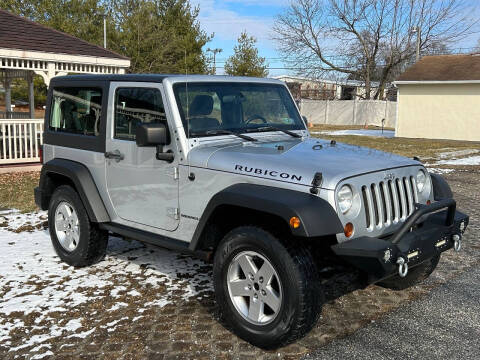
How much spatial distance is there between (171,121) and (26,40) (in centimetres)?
1005

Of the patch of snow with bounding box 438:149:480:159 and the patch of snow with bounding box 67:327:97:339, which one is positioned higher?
the patch of snow with bounding box 438:149:480:159

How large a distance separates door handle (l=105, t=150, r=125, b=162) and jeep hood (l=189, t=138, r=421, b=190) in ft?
2.97

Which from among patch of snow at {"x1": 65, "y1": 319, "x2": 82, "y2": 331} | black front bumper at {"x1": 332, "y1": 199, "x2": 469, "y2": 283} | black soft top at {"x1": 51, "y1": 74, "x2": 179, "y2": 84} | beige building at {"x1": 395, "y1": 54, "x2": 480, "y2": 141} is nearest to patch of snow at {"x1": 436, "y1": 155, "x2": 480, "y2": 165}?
beige building at {"x1": 395, "y1": 54, "x2": 480, "y2": 141}

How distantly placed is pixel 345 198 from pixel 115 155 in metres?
2.26

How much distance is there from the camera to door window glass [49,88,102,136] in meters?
4.89

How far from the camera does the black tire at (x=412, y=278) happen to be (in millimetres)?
4535

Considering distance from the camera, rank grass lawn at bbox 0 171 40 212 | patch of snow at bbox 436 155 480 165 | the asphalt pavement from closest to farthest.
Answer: the asphalt pavement
grass lawn at bbox 0 171 40 212
patch of snow at bbox 436 155 480 165

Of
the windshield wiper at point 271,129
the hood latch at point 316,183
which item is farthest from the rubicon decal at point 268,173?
the windshield wiper at point 271,129

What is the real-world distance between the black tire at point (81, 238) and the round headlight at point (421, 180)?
3080 millimetres

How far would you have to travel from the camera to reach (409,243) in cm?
337

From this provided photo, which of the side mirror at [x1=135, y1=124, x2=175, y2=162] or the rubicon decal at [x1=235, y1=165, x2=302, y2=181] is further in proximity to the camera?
the side mirror at [x1=135, y1=124, x2=175, y2=162]

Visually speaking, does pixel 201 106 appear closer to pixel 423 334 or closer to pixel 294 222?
pixel 294 222

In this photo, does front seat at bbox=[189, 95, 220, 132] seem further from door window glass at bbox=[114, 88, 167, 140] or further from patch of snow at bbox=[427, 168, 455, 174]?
patch of snow at bbox=[427, 168, 455, 174]

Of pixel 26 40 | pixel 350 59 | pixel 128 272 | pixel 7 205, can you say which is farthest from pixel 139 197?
pixel 350 59
